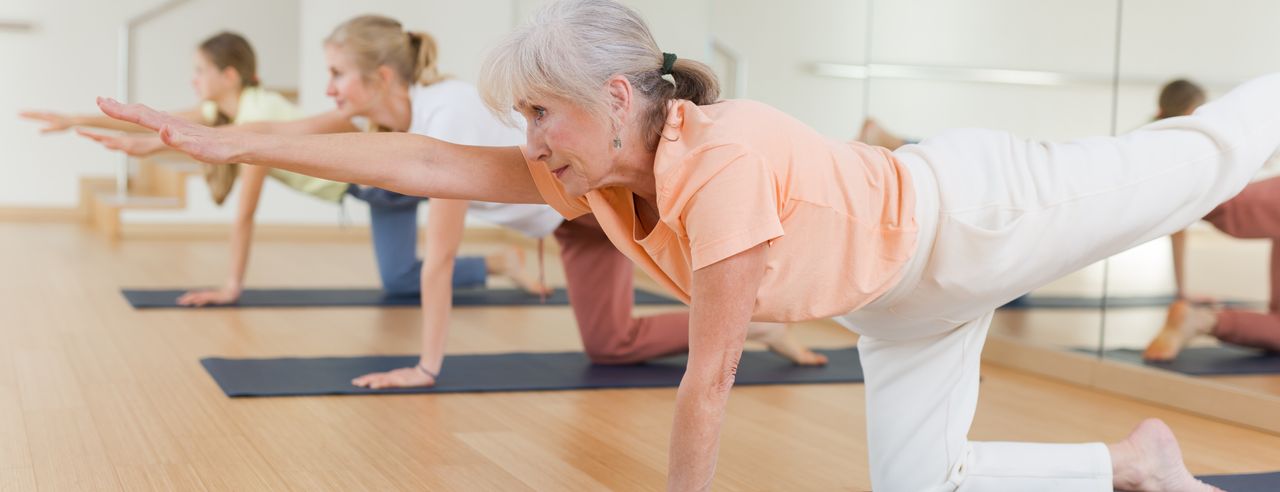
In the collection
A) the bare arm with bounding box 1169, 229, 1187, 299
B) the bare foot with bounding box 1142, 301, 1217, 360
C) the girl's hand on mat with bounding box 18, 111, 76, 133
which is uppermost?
the girl's hand on mat with bounding box 18, 111, 76, 133

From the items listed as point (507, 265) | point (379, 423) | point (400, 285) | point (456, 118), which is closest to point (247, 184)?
point (400, 285)

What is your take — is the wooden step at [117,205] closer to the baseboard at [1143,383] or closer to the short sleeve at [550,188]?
the baseboard at [1143,383]

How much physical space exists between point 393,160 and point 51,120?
1.43 metres

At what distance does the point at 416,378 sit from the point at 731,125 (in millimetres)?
1534

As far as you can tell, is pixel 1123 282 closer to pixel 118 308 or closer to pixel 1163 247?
pixel 1163 247

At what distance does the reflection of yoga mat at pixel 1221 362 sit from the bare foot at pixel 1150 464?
1005 mm

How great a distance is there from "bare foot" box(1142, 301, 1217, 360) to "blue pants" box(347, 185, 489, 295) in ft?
7.52

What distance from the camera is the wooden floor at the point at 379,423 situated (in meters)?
2.10

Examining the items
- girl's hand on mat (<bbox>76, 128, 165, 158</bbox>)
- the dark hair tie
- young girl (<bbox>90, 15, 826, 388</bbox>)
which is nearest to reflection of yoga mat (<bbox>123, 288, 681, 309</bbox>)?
young girl (<bbox>90, 15, 826, 388</bbox>)

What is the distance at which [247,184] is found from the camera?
397cm

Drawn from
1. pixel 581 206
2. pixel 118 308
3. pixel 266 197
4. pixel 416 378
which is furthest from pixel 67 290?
pixel 581 206

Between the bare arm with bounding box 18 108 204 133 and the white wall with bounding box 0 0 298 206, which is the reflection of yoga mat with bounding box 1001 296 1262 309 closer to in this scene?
the bare arm with bounding box 18 108 204 133

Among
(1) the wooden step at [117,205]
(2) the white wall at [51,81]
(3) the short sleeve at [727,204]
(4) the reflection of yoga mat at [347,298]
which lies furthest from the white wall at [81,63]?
(3) the short sleeve at [727,204]

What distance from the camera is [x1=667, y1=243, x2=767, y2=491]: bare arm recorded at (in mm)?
1446
